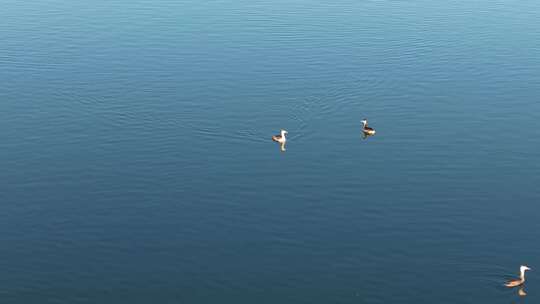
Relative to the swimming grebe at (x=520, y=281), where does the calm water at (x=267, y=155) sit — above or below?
above

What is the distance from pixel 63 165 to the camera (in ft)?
379

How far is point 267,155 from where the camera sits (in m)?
119

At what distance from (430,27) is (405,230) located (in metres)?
81.6

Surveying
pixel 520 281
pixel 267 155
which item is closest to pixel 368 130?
pixel 267 155

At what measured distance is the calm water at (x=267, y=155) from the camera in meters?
91.6

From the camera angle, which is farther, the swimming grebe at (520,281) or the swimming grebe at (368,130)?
the swimming grebe at (368,130)

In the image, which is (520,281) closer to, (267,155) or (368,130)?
(368,130)

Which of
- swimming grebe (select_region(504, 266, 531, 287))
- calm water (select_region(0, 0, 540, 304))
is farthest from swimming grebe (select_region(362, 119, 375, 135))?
swimming grebe (select_region(504, 266, 531, 287))

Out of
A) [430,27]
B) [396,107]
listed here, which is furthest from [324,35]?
[396,107]

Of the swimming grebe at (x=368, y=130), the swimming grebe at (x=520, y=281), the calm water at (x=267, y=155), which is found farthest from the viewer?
the swimming grebe at (x=368, y=130)

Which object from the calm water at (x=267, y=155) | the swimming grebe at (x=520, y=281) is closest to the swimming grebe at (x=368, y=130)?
the calm water at (x=267, y=155)

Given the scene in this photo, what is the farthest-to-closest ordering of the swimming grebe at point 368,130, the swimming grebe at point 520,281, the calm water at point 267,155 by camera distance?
the swimming grebe at point 368,130 < the calm water at point 267,155 < the swimming grebe at point 520,281

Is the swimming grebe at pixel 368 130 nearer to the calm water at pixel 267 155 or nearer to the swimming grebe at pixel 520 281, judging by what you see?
the calm water at pixel 267 155

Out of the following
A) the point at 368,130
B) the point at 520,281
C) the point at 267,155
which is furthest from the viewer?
the point at 368,130
